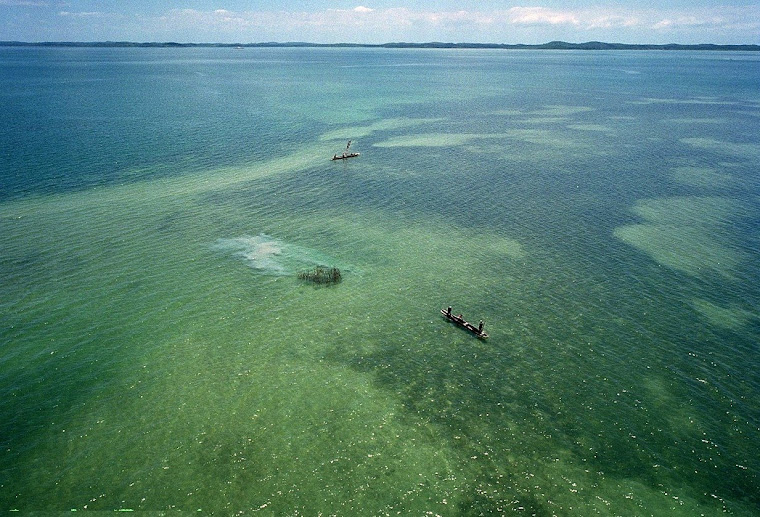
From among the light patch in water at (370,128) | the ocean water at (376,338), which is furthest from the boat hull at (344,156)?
the light patch in water at (370,128)

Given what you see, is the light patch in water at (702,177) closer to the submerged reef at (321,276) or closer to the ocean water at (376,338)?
the ocean water at (376,338)

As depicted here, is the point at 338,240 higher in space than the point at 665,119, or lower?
lower

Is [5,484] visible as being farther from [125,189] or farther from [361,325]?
[125,189]

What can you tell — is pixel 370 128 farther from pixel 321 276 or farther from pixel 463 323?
pixel 463 323

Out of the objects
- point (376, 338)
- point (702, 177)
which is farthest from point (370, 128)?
point (376, 338)

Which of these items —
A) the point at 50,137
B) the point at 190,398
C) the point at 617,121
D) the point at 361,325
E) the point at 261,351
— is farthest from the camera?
the point at 617,121

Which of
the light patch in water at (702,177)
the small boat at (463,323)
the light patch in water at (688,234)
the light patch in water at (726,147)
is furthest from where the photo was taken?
the light patch in water at (726,147)

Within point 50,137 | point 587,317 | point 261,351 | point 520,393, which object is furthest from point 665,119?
point 50,137
